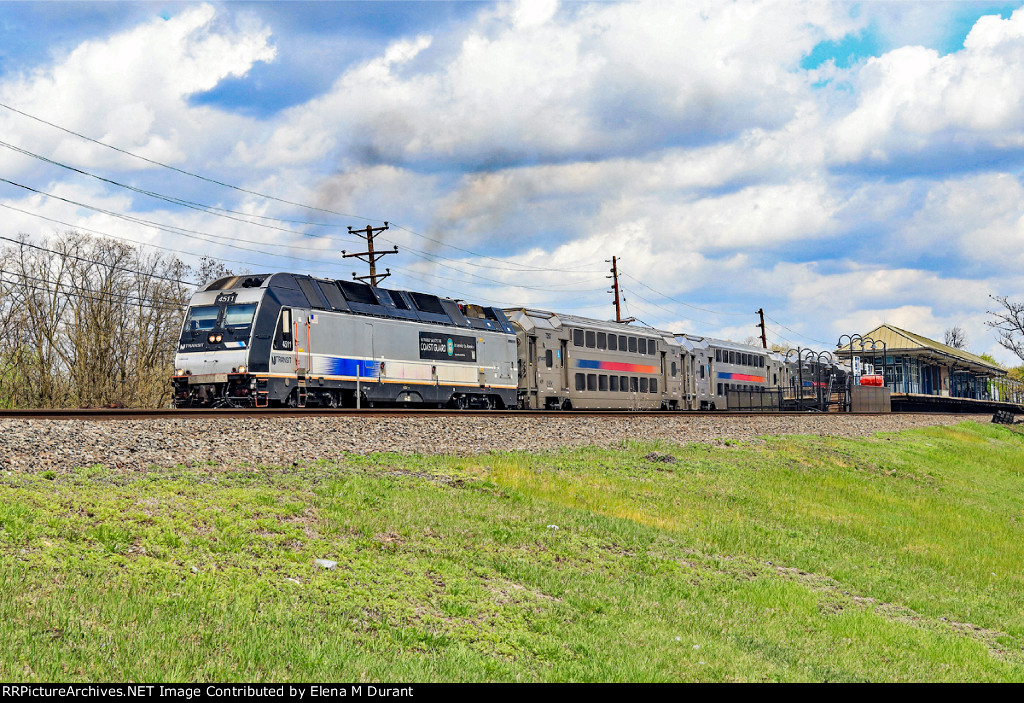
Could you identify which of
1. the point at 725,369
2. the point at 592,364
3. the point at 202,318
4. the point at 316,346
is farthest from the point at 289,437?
the point at 725,369

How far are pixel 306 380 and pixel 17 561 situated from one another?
18.3 metres

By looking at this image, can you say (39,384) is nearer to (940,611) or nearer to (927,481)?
(927,481)

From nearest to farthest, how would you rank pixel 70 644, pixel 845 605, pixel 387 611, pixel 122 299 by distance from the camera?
pixel 70 644 → pixel 387 611 → pixel 845 605 → pixel 122 299

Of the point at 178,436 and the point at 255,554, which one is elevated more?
the point at 178,436

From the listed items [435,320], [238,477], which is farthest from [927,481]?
[238,477]

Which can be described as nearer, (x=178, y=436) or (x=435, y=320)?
(x=178, y=436)

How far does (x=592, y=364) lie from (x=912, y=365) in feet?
165

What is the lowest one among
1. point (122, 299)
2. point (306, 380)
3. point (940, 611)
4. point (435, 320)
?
point (940, 611)

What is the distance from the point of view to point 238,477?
12.1 metres

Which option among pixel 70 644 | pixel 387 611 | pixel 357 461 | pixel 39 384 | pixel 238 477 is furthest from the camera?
pixel 39 384

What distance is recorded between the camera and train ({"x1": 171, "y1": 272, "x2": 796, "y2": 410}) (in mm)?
24672

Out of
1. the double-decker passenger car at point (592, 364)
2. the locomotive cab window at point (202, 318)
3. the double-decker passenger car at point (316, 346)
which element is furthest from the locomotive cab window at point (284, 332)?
the double-decker passenger car at point (592, 364)

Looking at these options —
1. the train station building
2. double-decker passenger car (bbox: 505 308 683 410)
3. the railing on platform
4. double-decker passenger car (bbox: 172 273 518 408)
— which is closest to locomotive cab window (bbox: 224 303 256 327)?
double-decker passenger car (bbox: 172 273 518 408)

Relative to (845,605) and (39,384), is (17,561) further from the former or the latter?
(39,384)
